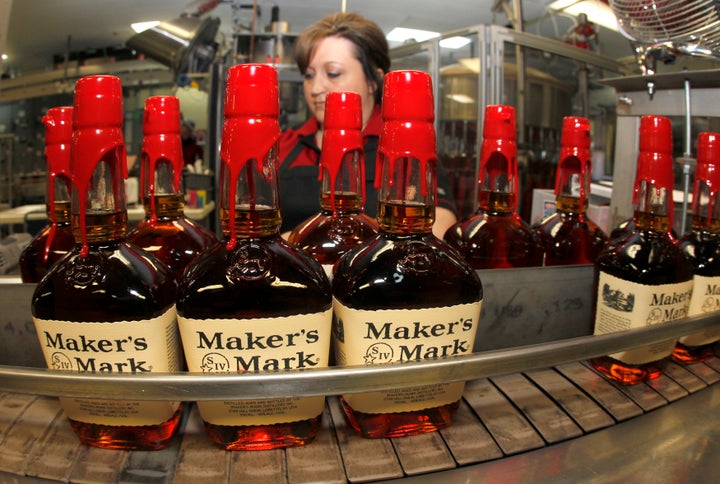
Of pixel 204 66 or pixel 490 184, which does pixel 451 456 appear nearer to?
pixel 490 184

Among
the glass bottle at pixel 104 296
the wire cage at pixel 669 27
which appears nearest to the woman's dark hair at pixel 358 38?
the wire cage at pixel 669 27

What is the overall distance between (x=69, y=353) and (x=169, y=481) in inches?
4.6

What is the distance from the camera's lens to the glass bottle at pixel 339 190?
0.51m

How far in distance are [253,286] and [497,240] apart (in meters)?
0.31

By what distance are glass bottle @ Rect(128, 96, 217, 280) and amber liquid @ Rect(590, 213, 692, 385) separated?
413 mm

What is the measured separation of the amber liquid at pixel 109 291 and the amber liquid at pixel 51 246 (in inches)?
5.2

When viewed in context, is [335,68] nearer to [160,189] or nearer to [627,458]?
[160,189]

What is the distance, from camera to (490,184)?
22.2 inches

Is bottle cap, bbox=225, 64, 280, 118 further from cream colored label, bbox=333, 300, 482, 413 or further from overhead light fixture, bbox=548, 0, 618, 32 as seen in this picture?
overhead light fixture, bbox=548, 0, 618, 32

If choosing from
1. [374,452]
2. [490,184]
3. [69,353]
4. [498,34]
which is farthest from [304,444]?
[498,34]

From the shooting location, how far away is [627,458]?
1.36 feet

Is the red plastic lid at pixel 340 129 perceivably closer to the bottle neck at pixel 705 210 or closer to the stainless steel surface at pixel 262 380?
the stainless steel surface at pixel 262 380

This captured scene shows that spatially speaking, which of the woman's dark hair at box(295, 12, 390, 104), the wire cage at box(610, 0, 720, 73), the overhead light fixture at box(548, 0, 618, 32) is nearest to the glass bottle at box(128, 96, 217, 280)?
the wire cage at box(610, 0, 720, 73)

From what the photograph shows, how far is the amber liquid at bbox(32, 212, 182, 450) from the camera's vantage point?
373 mm
